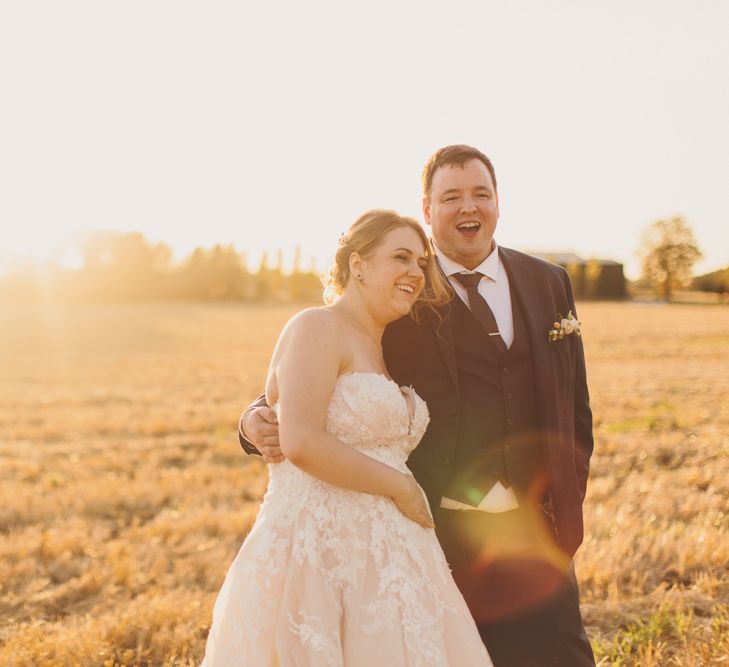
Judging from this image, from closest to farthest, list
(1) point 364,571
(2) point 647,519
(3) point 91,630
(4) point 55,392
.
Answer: (1) point 364,571
(3) point 91,630
(2) point 647,519
(4) point 55,392

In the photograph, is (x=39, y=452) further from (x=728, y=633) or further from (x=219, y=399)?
(x=728, y=633)

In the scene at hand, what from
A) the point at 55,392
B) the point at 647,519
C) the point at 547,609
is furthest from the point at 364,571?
the point at 55,392

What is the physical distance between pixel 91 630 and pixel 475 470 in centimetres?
268

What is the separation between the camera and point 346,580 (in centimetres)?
326

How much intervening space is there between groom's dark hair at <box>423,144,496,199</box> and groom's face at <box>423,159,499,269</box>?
3cm

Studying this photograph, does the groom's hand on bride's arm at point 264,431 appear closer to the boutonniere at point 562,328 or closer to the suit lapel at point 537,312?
the suit lapel at point 537,312

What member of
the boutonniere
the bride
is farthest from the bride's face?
the boutonniere

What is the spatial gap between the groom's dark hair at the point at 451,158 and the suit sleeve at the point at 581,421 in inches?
34.4

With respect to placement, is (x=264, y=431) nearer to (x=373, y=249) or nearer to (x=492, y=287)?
(x=373, y=249)

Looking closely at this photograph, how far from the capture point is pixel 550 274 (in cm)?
434

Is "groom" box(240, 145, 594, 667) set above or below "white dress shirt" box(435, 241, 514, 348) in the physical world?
below

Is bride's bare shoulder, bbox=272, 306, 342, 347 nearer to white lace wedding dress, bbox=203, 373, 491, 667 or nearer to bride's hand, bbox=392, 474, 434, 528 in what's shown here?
white lace wedding dress, bbox=203, 373, 491, 667

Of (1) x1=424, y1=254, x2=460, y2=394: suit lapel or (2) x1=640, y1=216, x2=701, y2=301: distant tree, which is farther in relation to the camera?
(2) x1=640, y1=216, x2=701, y2=301: distant tree

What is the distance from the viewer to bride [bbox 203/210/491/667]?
3.14 metres
